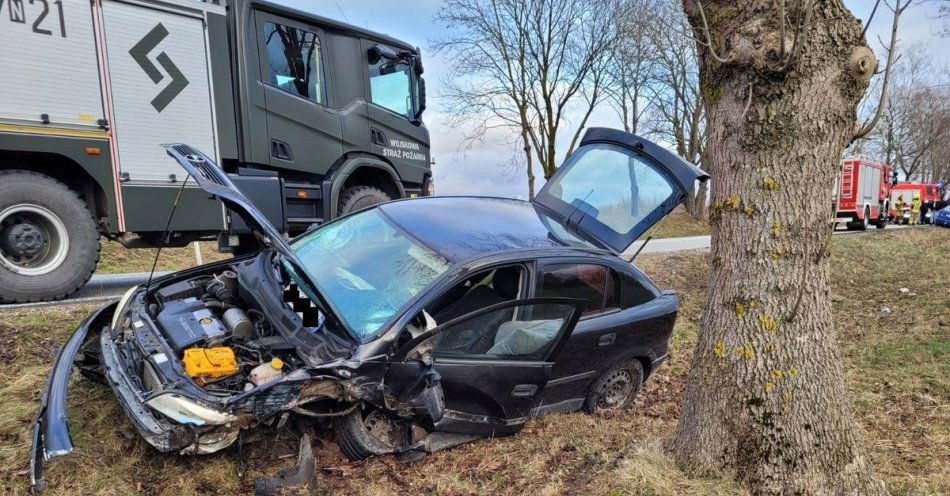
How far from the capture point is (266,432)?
3268mm

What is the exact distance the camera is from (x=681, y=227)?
2350 cm

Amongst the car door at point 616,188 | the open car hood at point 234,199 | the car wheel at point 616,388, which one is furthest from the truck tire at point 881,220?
the open car hood at point 234,199

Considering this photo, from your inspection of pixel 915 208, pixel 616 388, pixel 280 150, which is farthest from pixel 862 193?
pixel 280 150

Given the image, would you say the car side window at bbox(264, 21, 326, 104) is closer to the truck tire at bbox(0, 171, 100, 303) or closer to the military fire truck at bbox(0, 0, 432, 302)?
the military fire truck at bbox(0, 0, 432, 302)

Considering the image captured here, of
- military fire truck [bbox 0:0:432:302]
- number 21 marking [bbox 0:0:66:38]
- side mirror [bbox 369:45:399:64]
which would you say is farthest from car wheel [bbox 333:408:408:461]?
side mirror [bbox 369:45:399:64]

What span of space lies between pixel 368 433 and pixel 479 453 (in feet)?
2.37

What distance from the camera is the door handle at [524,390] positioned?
351 cm

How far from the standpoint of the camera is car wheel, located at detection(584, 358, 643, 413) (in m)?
4.24

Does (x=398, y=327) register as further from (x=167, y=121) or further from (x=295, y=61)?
(x=295, y=61)

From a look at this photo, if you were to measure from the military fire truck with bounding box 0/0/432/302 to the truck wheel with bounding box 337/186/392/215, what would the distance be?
0.07 ft

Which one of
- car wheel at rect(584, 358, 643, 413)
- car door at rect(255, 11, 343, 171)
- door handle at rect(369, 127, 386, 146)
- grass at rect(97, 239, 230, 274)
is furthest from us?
grass at rect(97, 239, 230, 274)

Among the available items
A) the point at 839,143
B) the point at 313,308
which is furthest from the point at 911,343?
the point at 313,308

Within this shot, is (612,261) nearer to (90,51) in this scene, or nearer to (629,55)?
(90,51)

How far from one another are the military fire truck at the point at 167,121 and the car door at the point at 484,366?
3.30m
